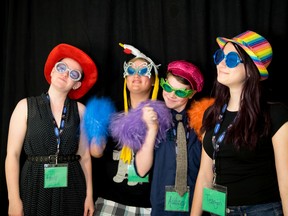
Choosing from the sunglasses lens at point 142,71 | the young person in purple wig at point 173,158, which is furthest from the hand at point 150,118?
the sunglasses lens at point 142,71

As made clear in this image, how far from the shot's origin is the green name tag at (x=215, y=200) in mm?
1663

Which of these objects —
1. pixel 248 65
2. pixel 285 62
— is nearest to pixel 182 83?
pixel 248 65

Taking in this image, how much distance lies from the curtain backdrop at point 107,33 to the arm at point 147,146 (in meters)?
0.69

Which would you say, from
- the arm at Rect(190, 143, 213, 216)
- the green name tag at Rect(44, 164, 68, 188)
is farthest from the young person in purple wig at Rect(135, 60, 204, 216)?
the green name tag at Rect(44, 164, 68, 188)

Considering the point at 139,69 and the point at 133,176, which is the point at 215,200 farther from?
the point at 139,69

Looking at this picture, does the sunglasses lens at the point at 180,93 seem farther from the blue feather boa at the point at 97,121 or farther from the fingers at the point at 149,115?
the blue feather boa at the point at 97,121

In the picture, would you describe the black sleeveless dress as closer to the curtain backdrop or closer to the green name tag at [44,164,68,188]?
the green name tag at [44,164,68,188]

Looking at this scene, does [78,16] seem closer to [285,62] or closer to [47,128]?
[47,128]

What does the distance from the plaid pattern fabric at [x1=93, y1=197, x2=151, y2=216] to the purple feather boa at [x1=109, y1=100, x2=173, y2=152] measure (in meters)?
0.48

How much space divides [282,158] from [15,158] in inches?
65.7

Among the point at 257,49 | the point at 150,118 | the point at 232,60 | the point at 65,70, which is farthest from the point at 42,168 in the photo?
the point at 257,49

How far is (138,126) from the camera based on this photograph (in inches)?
79.1

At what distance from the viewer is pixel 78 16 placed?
8.75 ft

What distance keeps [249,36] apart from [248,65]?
0.59 feet
